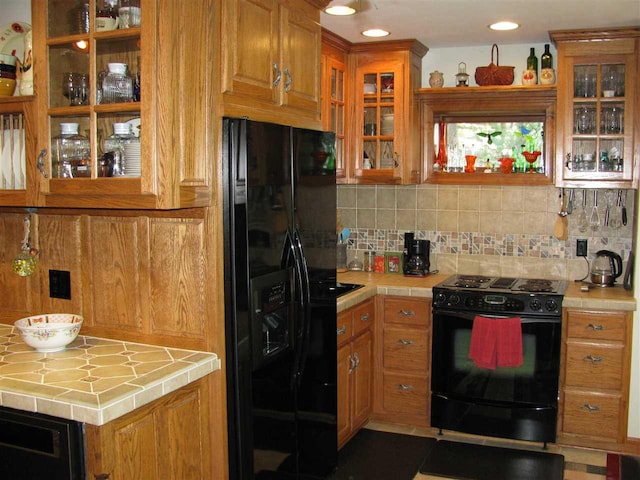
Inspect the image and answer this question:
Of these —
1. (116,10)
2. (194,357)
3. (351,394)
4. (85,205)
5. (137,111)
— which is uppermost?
(116,10)

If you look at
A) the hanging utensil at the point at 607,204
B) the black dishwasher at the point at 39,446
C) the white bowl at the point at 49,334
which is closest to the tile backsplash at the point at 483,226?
the hanging utensil at the point at 607,204

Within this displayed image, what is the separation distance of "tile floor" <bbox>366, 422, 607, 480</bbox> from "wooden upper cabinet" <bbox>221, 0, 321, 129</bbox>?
205cm

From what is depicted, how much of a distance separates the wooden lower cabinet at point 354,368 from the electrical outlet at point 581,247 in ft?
4.58

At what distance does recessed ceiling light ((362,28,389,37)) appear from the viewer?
155 inches

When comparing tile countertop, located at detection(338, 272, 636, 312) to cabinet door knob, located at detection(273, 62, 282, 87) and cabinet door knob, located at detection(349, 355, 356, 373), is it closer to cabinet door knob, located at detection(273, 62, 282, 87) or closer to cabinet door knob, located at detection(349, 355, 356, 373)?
cabinet door knob, located at detection(349, 355, 356, 373)

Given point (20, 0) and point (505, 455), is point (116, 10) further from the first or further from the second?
point (505, 455)

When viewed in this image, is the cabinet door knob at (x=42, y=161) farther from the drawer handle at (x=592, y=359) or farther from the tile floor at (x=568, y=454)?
the drawer handle at (x=592, y=359)

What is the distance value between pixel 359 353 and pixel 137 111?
83.6 inches

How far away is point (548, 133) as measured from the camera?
166 inches

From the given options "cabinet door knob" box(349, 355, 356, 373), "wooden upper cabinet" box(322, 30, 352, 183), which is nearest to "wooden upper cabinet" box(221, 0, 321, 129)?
"wooden upper cabinet" box(322, 30, 352, 183)

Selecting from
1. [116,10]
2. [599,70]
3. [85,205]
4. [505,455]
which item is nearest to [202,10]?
Answer: [116,10]

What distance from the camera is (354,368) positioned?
12.6ft

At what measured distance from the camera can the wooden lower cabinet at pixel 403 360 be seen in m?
4.12

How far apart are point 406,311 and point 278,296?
158 cm
